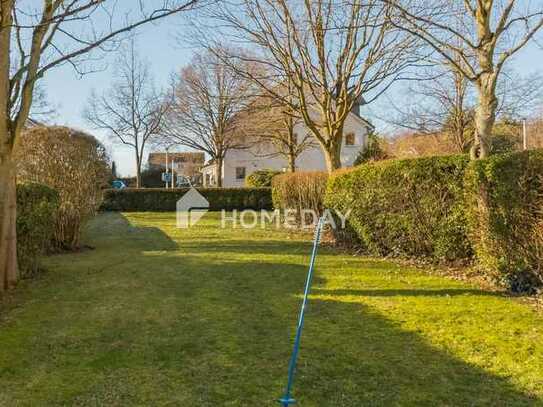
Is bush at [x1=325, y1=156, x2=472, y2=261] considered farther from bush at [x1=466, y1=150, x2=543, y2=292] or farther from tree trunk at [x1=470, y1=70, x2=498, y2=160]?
bush at [x1=466, y1=150, x2=543, y2=292]

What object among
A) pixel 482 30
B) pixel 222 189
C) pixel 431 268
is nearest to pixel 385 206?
pixel 431 268

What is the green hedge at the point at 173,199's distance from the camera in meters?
25.3

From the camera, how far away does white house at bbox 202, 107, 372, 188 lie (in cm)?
3447

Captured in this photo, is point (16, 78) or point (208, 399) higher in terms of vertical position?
point (16, 78)

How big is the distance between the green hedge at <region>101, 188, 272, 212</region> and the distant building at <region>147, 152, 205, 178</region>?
1970cm

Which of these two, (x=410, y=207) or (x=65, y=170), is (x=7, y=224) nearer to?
(x=65, y=170)

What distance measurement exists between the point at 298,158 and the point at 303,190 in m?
21.1

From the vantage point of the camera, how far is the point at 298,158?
3566 cm

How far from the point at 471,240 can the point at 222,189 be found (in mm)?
19374

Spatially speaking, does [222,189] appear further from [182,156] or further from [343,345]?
[182,156]

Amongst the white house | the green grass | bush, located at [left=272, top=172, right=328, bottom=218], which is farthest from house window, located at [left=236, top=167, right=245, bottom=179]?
the green grass

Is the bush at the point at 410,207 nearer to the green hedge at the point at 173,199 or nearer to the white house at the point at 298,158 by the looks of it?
the green hedge at the point at 173,199

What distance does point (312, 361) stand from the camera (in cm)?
396

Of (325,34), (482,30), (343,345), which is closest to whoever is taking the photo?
(343,345)
